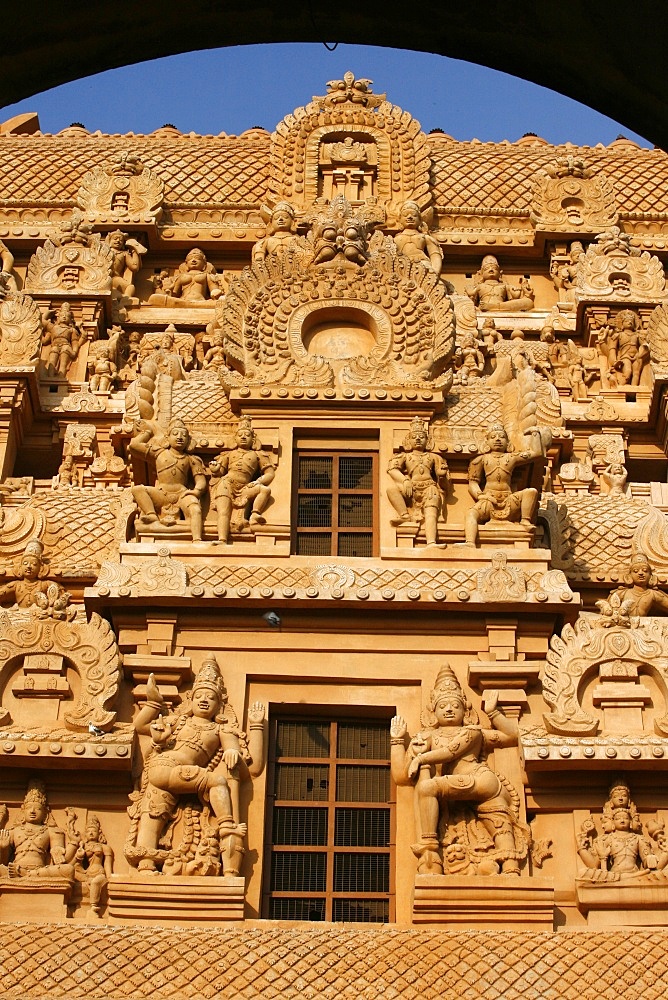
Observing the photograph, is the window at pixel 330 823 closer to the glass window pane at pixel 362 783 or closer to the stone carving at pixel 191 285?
the glass window pane at pixel 362 783

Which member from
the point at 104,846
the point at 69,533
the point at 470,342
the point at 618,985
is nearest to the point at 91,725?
the point at 104,846

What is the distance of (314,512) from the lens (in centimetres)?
1836

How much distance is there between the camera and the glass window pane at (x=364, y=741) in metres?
16.4

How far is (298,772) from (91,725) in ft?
7.05

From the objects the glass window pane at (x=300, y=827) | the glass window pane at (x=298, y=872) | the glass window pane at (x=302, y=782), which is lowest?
the glass window pane at (x=298, y=872)

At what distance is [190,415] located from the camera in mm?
19078

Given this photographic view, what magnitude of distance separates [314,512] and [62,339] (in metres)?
8.32

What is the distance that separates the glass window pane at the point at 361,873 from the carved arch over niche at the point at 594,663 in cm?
219

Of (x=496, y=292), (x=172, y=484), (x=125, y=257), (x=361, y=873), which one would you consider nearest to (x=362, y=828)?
(x=361, y=873)

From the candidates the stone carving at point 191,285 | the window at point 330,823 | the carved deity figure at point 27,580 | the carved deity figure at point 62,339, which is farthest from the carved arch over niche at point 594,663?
the stone carving at point 191,285

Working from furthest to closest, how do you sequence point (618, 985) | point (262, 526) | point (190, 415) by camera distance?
point (190, 415) < point (262, 526) < point (618, 985)

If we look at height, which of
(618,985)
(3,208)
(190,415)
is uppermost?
(3,208)

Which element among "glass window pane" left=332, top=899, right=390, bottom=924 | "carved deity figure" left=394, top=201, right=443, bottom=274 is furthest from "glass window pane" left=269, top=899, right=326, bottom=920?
"carved deity figure" left=394, top=201, right=443, bottom=274

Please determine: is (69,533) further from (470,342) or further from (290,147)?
(290,147)
